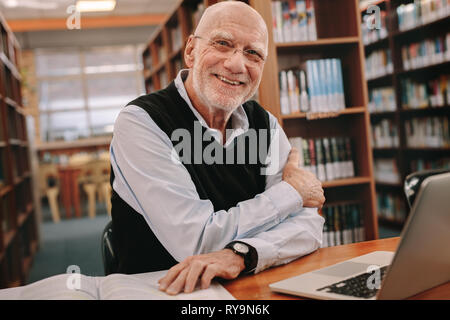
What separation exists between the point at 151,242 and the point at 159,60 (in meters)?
4.68

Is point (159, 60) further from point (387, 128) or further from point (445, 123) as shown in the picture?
point (445, 123)

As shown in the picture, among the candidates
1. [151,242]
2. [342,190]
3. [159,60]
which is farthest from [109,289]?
[159,60]

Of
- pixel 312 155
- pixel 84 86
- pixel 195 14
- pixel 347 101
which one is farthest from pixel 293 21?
pixel 84 86

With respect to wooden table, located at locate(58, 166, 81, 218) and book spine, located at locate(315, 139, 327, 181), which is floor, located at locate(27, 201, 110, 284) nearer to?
wooden table, located at locate(58, 166, 81, 218)

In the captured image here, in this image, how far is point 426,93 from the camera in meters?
4.05

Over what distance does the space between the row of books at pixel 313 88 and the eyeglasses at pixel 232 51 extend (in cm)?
136

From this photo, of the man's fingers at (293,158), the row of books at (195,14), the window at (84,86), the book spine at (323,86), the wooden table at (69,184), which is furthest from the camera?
the window at (84,86)

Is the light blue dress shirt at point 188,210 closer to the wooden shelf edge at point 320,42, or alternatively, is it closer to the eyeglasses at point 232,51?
the eyeglasses at point 232,51

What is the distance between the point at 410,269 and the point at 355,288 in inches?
4.2

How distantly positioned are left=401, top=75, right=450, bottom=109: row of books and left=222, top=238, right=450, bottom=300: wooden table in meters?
3.18

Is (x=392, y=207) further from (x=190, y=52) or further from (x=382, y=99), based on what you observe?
(x=190, y=52)

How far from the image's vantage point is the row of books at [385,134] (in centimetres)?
450

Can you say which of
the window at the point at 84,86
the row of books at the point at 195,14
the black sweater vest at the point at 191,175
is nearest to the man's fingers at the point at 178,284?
the black sweater vest at the point at 191,175

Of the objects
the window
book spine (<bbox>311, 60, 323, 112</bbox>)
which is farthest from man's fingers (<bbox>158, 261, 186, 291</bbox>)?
the window
